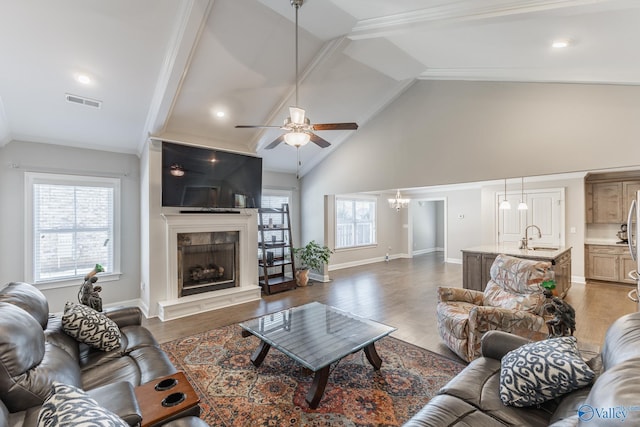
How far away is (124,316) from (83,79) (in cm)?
257

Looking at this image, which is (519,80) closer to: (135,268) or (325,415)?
(325,415)

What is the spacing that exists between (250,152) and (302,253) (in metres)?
2.52

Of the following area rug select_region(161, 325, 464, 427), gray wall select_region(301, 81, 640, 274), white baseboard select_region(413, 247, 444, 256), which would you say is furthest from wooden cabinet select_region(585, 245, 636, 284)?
area rug select_region(161, 325, 464, 427)

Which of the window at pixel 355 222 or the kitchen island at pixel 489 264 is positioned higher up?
the window at pixel 355 222

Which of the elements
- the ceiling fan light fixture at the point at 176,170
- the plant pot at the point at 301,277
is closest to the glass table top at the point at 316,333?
the ceiling fan light fixture at the point at 176,170

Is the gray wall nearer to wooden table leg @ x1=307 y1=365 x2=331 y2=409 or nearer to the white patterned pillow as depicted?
wooden table leg @ x1=307 y1=365 x2=331 y2=409

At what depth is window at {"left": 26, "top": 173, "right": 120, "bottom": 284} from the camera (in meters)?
3.87

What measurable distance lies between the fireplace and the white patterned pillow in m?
2.14

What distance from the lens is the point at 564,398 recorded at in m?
1.44

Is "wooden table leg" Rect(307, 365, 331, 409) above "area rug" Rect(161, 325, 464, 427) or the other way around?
above

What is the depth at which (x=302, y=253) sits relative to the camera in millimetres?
6312

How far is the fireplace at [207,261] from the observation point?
174 inches

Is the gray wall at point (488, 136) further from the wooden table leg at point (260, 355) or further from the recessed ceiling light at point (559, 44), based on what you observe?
the wooden table leg at point (260, 355)

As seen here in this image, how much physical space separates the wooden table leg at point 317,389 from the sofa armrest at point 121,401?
4.06 ft
